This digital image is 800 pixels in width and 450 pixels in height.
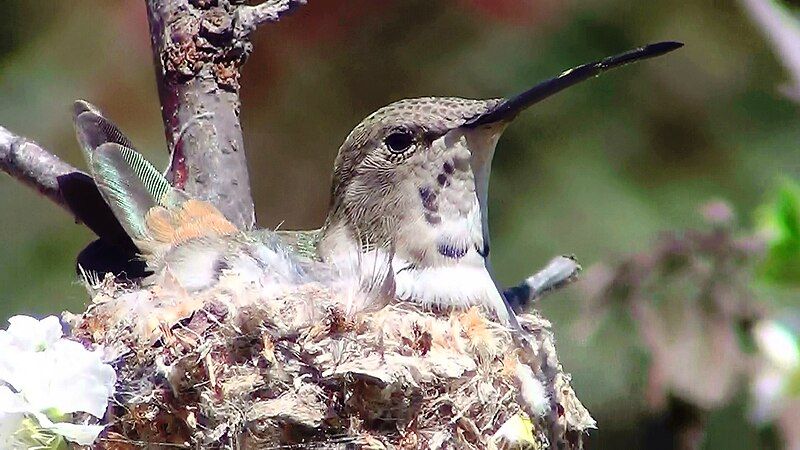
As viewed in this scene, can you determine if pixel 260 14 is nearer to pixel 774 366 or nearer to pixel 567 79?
A: pixel 567 79

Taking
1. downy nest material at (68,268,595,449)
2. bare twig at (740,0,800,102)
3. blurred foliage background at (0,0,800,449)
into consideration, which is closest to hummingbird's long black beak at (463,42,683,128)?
bare twig at (740,0,800,102)

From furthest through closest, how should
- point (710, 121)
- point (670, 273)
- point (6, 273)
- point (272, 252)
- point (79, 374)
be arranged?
point (710, 121), point (6, 273), point (670, 273), point (272, 252), point (79, 374)

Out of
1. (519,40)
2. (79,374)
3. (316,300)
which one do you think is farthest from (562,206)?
(79,374)

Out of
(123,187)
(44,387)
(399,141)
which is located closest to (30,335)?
(44,387)

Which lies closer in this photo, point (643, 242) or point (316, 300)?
point (316, 300)

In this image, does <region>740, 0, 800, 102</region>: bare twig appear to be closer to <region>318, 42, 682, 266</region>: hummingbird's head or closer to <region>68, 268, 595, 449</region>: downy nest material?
<region>318, 42, 682, 266</region>: hummingbird's head

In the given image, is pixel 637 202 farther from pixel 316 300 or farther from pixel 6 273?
pixel 316 300

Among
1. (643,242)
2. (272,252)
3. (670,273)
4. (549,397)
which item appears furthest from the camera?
(643,242)
